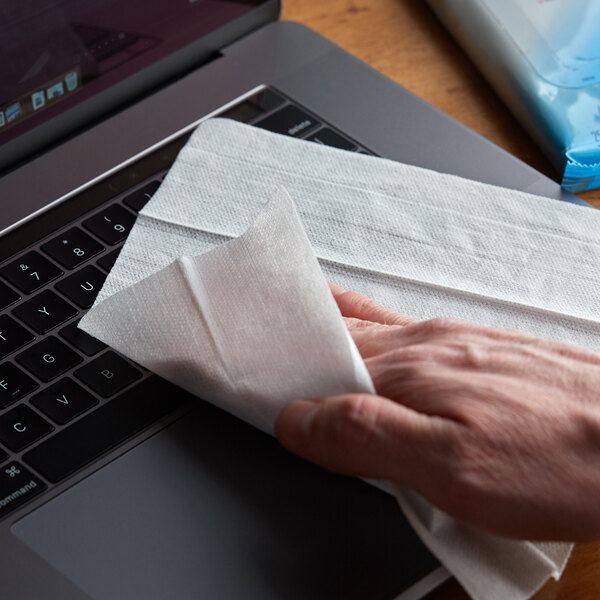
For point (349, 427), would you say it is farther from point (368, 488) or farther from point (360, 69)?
point (360, 69)

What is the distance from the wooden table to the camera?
69 cm

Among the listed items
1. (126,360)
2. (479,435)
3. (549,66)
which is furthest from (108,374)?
(549,66)

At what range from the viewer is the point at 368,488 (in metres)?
0.44

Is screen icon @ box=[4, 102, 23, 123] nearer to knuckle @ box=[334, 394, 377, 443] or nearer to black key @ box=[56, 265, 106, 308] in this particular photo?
black key @ box=[56, 265, 106, 308]

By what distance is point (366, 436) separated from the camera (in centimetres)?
39

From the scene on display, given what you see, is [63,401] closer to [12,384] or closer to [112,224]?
[12,384]

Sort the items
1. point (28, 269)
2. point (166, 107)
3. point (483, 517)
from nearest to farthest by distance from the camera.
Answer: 1. point (483, 517)
2. point (28, 269)
3. point (166, 107)

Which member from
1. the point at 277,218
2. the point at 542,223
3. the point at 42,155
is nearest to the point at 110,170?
the point at 42,155

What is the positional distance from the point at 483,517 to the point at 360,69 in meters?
0.41

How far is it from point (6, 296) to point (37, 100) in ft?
0.53

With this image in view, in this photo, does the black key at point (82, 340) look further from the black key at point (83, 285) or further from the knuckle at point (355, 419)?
the knuckle at point (355, 419)

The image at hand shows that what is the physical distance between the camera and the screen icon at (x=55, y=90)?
2.01 ft

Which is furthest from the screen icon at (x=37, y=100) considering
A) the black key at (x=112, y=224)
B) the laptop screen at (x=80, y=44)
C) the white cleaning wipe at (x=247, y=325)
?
the white cleaning wipe at (x=247, y=325)

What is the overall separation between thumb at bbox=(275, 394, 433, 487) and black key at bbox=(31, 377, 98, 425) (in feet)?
0.46
